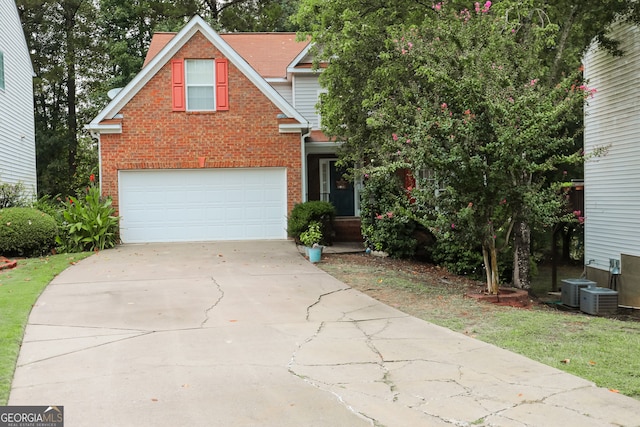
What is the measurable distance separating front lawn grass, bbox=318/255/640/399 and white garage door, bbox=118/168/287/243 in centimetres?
529

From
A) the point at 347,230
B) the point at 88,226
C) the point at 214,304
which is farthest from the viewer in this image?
the point at 347,230

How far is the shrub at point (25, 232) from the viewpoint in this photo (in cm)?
1352

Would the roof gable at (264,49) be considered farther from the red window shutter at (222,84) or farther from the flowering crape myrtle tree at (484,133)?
the flowering crape myrtle tree at (484,133)

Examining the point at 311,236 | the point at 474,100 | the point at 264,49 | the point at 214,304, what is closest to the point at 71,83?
the point at 264,49

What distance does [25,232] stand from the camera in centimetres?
1366

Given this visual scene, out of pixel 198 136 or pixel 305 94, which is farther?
pixel 305 94

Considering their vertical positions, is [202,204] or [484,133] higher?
[484,133]

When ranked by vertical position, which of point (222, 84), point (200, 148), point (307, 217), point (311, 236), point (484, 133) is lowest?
point (311, 236)

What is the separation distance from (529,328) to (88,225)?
11.5 m

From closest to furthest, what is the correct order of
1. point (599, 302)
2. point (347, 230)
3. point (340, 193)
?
point (599, 302) → point (347, 230) → point (340, 193)

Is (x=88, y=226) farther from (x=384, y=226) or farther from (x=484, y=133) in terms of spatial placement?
(x=484, y=133)

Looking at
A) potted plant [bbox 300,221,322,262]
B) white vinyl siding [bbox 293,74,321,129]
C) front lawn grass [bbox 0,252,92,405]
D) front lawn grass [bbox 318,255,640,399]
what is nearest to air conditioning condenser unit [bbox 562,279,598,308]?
front lawn grass [bbox 318,255,640,399]

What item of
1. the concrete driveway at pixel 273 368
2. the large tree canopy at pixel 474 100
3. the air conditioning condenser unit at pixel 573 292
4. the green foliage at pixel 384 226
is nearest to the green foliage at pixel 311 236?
the green foliage at pixel 384 226

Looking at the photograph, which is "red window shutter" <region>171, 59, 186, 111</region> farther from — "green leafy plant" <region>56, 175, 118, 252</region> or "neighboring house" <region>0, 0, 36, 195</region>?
"neighboring house" <region>0, 0, 36, 195</region>
